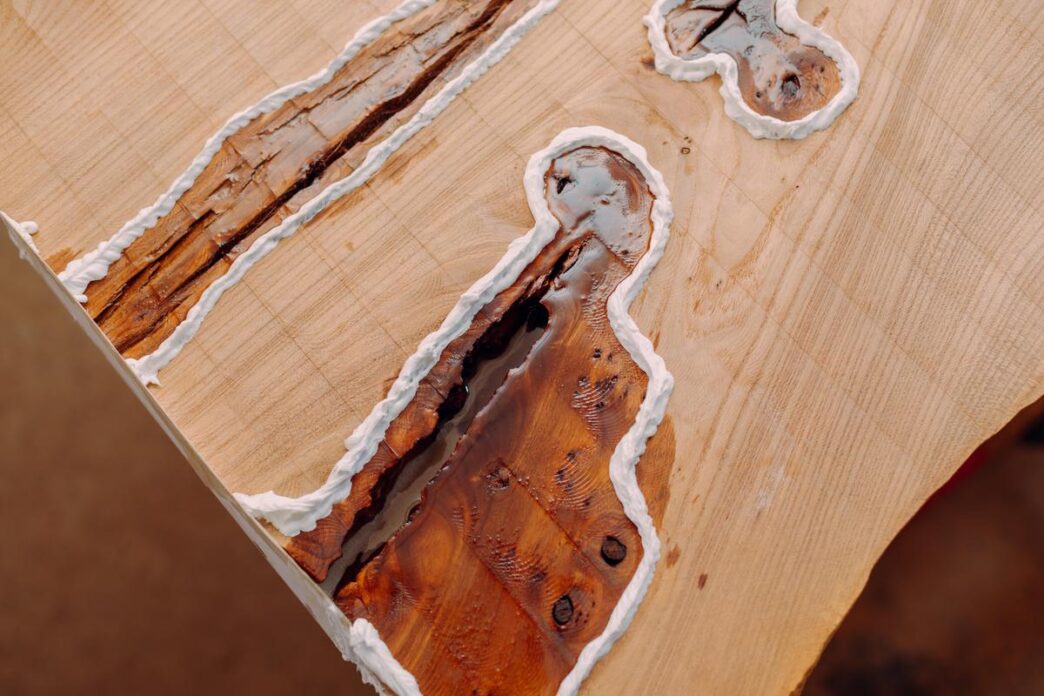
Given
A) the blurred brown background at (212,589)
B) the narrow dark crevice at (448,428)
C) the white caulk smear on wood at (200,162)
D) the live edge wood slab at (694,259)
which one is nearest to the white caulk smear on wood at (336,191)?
the live edge wood slab at (694,259)

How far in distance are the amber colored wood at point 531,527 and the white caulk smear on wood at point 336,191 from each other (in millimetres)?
389

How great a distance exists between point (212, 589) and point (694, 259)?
176cm

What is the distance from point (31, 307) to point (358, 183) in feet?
5.60

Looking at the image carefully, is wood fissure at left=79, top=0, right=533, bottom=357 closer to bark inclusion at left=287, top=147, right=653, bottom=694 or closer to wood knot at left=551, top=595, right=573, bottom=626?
bark inclusion at left=287, top=147, right=653, bottom=694

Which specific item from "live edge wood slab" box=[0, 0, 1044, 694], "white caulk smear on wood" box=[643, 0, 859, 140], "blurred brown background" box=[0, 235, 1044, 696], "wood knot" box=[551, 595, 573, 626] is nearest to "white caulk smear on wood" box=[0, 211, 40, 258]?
"live edge wood slab" box=[0, 0, 1044, 694]

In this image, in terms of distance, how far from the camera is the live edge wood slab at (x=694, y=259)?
1.49 m

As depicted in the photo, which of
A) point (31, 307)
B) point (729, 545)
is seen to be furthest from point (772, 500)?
point (31, 307)

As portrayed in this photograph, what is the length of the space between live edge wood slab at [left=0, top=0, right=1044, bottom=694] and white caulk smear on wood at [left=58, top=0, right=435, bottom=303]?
34mm

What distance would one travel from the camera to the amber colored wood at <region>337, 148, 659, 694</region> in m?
1.41

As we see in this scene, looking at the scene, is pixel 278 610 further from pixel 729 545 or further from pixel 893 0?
pixel 893 0

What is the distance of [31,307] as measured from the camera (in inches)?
105

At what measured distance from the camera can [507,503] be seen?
1469 mm

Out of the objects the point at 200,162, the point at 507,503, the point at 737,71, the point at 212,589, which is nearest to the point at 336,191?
the point at 200,162

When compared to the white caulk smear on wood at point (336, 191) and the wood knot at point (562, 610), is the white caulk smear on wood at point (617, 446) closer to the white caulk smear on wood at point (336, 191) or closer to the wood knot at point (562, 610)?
the wood knot at point (562, 610)
